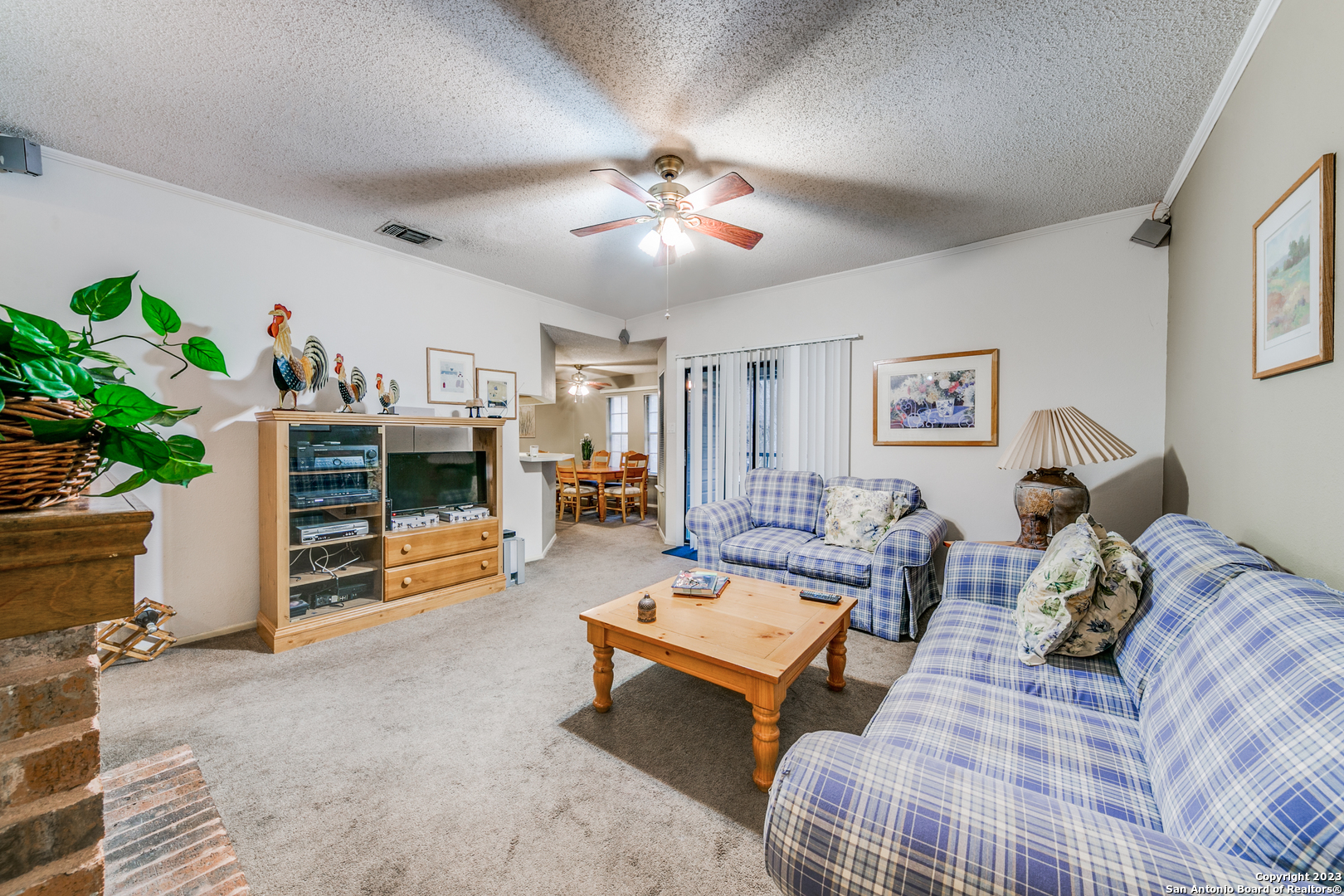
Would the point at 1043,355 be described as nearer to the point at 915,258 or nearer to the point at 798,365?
the point at 915,258

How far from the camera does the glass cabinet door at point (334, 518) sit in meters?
2.78

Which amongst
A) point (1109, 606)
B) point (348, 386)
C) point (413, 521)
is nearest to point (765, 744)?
point (1109, 606)

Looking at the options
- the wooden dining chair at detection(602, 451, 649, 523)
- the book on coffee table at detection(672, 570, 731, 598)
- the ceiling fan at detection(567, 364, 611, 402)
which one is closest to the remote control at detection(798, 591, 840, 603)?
the book on coffee table at detection(672, 570, 731, 598)

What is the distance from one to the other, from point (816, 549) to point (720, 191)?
7.07 feet

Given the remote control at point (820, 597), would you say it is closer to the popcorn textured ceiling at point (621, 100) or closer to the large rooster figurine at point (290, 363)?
the popcorn textured ceiling at point (621, 100)

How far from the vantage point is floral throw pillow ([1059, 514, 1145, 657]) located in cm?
151

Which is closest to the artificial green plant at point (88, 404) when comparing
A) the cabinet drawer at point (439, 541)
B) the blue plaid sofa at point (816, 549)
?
the cabinet drawer at point (439, 541)

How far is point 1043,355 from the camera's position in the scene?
3.12 m

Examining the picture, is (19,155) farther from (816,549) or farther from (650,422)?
(650,422)

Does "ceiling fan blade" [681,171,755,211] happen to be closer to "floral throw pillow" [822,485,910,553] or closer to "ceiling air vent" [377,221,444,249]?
"ceiling air vent" [377,221,444,249]

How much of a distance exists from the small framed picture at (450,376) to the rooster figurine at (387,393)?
28cm

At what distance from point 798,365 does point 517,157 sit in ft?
8.73

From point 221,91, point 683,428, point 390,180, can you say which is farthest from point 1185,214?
point 221,91

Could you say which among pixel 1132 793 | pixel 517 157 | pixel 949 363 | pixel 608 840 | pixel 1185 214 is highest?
pixel 517 157
